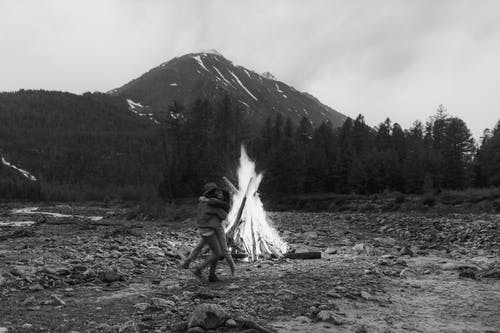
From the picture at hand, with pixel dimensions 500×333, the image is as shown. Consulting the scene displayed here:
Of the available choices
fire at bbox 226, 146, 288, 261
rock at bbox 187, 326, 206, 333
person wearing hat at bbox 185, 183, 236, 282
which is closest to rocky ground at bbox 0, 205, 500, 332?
rock at bbox 187, 326, 206, 333

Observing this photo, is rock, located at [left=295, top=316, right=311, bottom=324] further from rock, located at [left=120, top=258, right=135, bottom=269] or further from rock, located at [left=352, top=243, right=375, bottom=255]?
rock, located at [left=352, top=243, right=375, bottom=255]

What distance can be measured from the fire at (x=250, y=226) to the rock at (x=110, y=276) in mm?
Answer: 5243

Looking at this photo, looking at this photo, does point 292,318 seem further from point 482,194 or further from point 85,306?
point 482,194

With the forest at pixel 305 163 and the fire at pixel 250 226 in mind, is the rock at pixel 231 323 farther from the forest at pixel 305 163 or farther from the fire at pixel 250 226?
the forest at pixel 305 163

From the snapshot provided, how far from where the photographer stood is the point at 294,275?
11289 mm

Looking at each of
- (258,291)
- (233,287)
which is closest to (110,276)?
(233,287)

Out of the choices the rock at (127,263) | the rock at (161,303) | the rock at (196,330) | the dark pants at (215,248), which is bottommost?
the rock at (196,330)

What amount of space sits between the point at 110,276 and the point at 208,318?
4524 mm

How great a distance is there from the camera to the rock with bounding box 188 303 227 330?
21.9 ft

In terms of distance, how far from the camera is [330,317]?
24.5 ft

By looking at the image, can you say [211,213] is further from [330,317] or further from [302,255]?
[302,255]

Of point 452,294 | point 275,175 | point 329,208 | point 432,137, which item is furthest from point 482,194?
point 432,137

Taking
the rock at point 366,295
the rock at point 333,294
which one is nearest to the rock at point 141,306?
the rock at point 333,294

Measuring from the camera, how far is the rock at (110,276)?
33.9 ft
